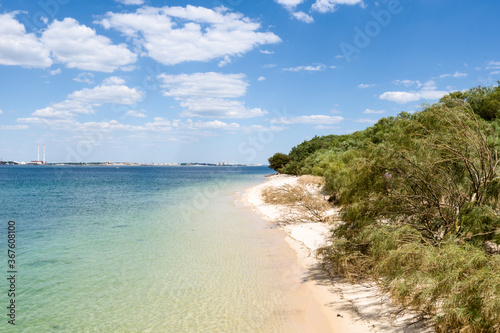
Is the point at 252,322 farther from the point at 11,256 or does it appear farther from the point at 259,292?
the point at 11,256

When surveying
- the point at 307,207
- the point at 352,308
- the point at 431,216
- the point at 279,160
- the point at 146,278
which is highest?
the point at 279,160

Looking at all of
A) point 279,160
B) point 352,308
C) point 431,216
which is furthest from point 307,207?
point 279,160

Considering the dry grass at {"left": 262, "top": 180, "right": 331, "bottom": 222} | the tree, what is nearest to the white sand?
the dry grass at {"left": 262, "top": 180, "right": 331, "bottom": 222}

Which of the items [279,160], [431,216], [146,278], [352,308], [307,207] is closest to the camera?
[352,308]

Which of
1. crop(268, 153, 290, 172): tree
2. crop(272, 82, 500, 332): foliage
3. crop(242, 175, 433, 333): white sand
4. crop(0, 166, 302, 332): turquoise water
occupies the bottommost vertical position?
crop(0, 166, 302, 332): turquoise water

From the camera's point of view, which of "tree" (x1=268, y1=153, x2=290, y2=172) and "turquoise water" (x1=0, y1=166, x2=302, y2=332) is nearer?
"turquoise water" (x1=0, y1=166, x2=302, y2=332)

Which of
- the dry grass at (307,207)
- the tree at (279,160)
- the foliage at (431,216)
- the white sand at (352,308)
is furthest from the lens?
the tree at (279,160)

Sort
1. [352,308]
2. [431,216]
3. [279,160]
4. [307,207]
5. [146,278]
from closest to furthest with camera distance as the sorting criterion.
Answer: [352,308]
[431,216]
[146,278]
[307,207]
[279,160]

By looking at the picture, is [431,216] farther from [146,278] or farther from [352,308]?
[146,278]

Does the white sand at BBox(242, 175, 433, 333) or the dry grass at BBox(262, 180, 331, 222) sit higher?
the dry grass at BBox(262, 180, 331, 222)

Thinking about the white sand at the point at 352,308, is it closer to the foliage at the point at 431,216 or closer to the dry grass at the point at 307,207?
the foliage at the point at 431,216

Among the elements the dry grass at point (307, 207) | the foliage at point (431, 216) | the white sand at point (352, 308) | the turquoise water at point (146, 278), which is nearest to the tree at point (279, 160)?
the dry grass at point (307, 207)

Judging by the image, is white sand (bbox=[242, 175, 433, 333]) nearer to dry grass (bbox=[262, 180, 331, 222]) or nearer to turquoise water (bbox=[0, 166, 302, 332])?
turquoise water (bbox=[0, 166, 302, 332])

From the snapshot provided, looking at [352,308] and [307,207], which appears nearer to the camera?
[352,308]
